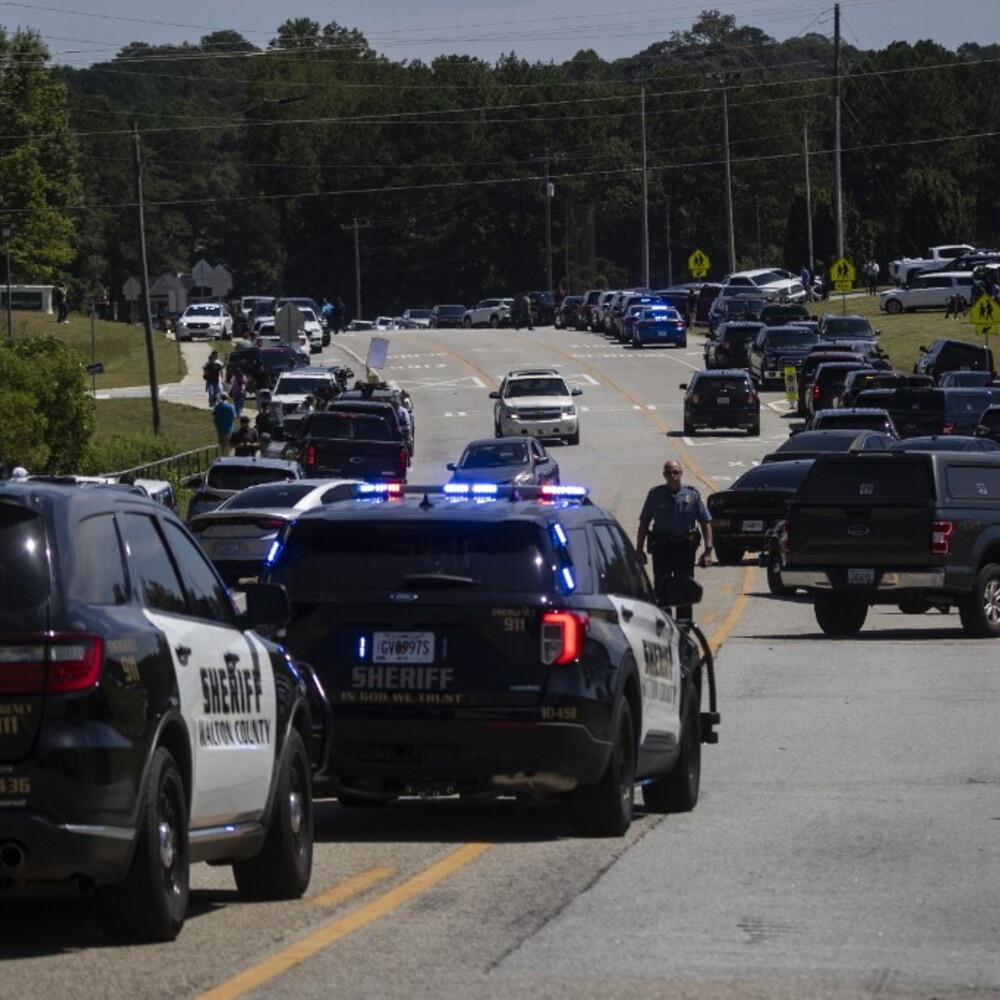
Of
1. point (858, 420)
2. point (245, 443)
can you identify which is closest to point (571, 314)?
point (245, 443)

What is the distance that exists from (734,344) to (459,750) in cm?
6473

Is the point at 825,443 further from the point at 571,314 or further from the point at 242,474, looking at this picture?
the point at 571,314

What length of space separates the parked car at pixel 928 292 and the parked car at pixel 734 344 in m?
21.4

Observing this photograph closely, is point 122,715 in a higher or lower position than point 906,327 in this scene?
higher

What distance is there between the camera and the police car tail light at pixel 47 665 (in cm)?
814

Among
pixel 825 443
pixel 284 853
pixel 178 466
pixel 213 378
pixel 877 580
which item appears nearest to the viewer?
pixel 284 853

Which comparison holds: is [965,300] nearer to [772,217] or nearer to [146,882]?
[772,217]

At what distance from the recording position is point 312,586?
471 inches

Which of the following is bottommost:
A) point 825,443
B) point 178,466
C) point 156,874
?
point 178,466

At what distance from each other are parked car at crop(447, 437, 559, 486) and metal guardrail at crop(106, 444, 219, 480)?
5385mm

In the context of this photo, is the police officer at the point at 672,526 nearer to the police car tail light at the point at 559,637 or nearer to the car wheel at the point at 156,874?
the police car tail light at the point at 559,637

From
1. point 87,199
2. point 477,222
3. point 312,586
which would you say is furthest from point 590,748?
point 87,199

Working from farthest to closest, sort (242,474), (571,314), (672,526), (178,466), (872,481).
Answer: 1. (571,314)
2. (178,466)
3. (242,474)
4. (872,481)
5. (672,526)

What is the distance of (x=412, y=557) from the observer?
11.9 metres
